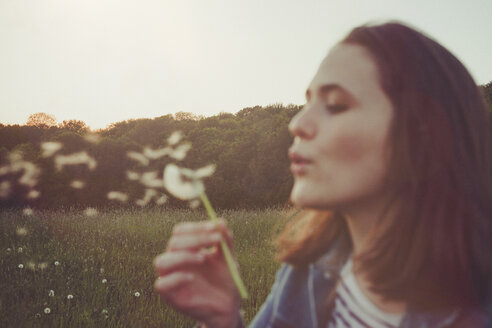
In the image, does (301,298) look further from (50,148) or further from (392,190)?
(50,148)

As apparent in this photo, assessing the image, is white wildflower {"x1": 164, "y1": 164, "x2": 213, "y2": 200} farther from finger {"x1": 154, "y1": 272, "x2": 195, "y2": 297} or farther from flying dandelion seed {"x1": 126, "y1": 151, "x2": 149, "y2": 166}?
flying dandelion seed {"x1": 126, "y1": 151, "x2": 149, "y2": 166}

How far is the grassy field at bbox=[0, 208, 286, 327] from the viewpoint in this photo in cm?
375

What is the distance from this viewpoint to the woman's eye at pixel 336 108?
109 centimetres

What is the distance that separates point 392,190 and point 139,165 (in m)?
11.4

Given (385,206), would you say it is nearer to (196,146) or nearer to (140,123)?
(196,146)

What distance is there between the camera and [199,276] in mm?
1121

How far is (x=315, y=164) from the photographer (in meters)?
1.06

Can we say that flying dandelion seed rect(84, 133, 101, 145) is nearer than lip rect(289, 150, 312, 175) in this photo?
No

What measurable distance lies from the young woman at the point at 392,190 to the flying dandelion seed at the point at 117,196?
1137cm

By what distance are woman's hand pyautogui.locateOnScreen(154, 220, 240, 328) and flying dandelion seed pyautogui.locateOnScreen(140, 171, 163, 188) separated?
9.78 m

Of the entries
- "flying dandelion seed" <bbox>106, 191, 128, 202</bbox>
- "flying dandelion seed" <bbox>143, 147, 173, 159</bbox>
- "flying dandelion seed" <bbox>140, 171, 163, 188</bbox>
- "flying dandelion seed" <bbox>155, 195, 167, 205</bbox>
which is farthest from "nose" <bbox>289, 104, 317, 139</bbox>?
"flying dandelion seed" <bbox>106, 191, 128, 202</bbox>

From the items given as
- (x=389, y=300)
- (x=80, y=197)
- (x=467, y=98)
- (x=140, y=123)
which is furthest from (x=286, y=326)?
(x=140, y=123)

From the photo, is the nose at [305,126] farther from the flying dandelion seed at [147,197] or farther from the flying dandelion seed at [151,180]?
the flying dandelion seed at [147,197]

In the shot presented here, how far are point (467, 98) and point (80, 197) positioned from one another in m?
12.3
